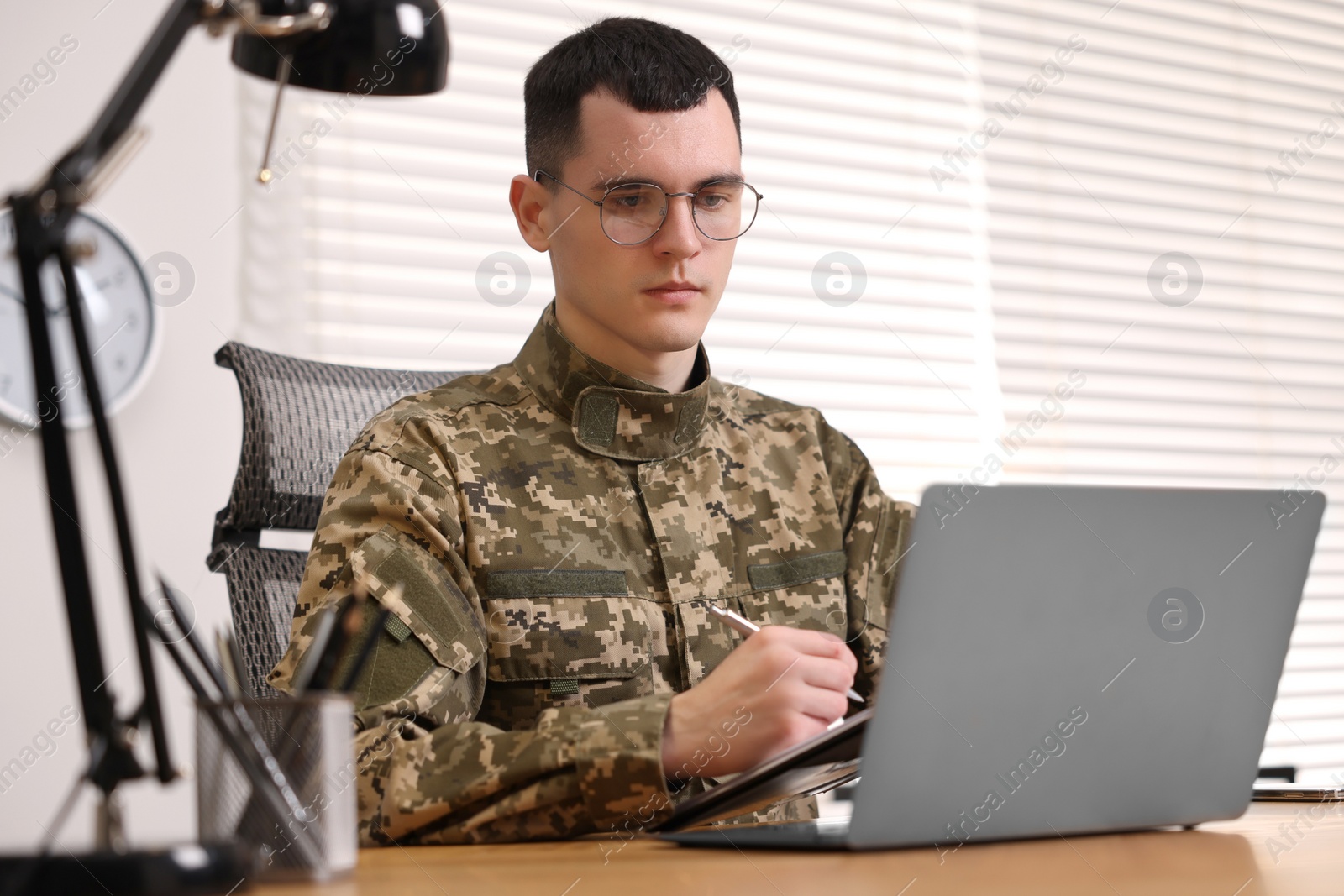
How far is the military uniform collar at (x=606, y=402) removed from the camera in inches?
55.2

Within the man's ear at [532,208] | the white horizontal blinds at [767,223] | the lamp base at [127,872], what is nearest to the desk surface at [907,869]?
the lamp base at [127,872]

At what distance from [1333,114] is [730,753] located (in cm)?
323

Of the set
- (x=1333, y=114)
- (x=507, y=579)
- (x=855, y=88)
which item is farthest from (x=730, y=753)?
(x=1333, y=114)

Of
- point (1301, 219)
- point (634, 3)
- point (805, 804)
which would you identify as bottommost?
point (805, 804)

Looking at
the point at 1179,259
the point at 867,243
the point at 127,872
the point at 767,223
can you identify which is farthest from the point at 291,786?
the point at 1179,259

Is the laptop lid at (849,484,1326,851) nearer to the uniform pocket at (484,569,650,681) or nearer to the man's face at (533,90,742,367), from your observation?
Answer: the uniform pocket at (484,569,650,681)

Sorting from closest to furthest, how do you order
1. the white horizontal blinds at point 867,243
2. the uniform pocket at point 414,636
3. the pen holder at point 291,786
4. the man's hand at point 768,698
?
1. the pen holder at point 291,786
2. the man's hand at point 768,698
3. the uniform pocket at point 414,636
4. the white horizontal blinds at point 867,243

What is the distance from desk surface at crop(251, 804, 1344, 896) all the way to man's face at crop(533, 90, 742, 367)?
70 centimetres

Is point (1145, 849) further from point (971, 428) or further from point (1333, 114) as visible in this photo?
point (1333, 114)

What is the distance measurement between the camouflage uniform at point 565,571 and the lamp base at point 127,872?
463mm

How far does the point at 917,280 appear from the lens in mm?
2695

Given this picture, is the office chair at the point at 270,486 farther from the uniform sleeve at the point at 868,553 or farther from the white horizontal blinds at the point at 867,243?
the white horizontal blinds at the point at 867,243

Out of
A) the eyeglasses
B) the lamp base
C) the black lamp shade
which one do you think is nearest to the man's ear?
the eyeglasses

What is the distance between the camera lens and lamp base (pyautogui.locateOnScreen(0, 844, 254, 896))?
0.43m
